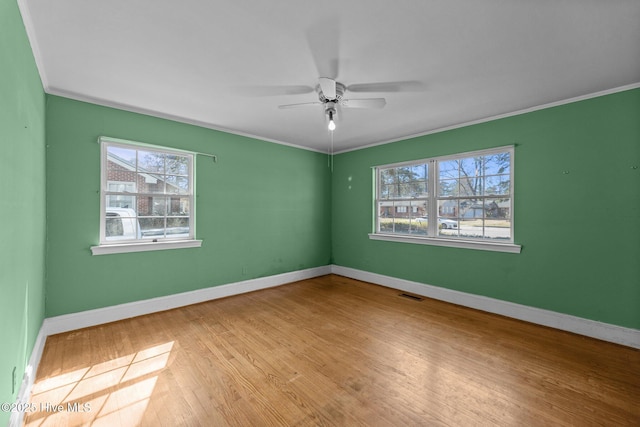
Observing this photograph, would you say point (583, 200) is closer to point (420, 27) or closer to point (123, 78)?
point (420, 27)

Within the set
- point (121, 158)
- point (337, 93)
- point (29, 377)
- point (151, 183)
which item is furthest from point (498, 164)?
point (29, 377)

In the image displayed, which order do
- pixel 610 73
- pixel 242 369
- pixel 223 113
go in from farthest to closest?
pixel 223 113 < pixel 610 73 < pixel 242 369

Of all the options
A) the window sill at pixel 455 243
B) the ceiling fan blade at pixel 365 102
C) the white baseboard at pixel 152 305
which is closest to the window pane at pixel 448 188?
the window sill at pixel 455 243

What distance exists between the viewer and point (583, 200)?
2904 mm

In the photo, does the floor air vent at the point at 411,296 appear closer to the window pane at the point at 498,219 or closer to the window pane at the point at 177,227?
the window pane at the point at 498,219

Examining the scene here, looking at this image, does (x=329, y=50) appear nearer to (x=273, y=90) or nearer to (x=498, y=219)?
(x=273, y=90)

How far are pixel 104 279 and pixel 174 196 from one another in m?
1.27

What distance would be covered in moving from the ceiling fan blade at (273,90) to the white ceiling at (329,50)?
11 mm

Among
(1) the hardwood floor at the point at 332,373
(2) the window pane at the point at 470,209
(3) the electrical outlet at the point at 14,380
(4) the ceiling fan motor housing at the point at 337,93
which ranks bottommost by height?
(1) the hardwood floor at the point at 332,373

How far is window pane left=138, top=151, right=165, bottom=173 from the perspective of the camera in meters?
3.40

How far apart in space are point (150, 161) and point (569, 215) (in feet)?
16.9

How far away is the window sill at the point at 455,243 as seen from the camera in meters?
A: 3.37

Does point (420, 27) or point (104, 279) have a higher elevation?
point (420, 27)

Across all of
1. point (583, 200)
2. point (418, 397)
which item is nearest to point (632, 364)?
point (583, 200)
